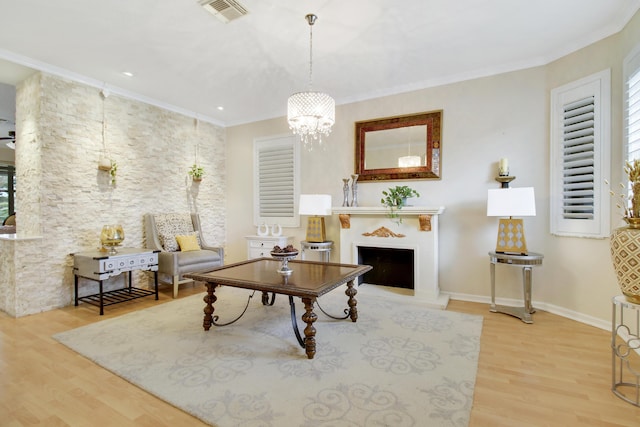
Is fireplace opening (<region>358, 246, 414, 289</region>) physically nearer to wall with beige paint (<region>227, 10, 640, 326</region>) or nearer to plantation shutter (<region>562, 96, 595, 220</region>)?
wall with beige paint (<region>227, 10, 640, 326</region>)

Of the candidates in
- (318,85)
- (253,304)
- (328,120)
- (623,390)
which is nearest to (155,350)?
(253,304)

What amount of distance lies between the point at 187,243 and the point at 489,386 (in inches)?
160

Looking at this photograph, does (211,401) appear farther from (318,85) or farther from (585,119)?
(585,119)

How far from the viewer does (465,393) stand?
6.33 feet

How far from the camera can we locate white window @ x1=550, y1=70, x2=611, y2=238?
9.89ft

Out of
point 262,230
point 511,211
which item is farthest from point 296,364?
point 262,230

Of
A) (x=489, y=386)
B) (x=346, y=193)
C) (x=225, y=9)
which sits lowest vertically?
(x=489, y=386)

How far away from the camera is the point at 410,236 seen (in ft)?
13.0

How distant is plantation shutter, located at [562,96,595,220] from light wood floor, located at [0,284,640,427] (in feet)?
3.93

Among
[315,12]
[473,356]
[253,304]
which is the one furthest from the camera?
[253,304]

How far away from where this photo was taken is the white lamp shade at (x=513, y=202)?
3.17 metres

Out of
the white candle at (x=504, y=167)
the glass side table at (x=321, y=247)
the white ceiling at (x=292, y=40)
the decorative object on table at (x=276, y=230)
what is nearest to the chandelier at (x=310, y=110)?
the white ceiling at (x=292, y=40)

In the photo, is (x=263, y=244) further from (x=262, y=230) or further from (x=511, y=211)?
(x=511, y=211)

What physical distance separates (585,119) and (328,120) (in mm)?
2612
